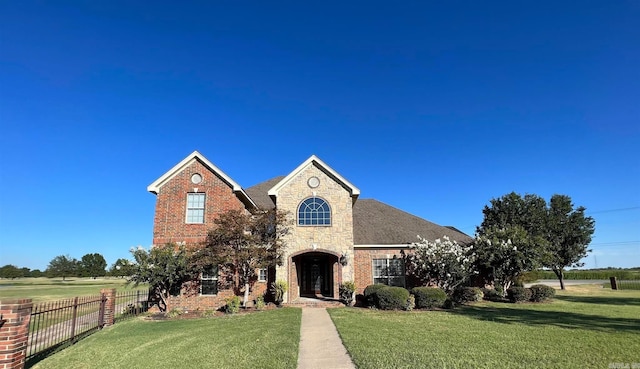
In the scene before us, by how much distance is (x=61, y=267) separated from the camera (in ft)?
292

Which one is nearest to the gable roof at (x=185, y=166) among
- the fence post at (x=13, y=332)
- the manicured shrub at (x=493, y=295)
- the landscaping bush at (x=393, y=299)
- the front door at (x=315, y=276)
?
the front door at (x=315, y=276)

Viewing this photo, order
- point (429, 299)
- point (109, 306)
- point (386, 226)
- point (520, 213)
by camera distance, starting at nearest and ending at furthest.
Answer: point (109, 306) < point (429, 299) < point (386, 226) < point (520, 213)

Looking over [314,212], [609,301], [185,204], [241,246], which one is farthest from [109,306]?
[609,301]

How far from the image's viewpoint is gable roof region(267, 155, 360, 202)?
19.6m

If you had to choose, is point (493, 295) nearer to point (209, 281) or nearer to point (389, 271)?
point (389, 271)

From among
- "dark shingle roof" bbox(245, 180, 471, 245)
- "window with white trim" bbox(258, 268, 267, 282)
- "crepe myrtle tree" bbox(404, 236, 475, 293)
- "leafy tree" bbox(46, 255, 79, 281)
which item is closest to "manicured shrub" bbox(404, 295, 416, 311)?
"crepe myrtle tree" bbox(404, 236, 475, 293)

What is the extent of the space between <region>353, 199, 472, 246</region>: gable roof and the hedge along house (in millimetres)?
123

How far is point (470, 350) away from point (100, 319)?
42.5 feet

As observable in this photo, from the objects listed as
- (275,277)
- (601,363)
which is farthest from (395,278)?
(601,363)

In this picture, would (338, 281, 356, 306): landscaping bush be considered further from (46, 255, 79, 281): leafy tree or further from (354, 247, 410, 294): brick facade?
(46, 255, 79, 281): leafy tree

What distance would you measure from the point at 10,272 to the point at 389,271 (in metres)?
115

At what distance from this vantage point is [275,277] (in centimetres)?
1883

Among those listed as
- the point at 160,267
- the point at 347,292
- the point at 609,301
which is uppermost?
the point at 160,267

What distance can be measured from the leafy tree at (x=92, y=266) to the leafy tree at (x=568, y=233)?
10651 cm
